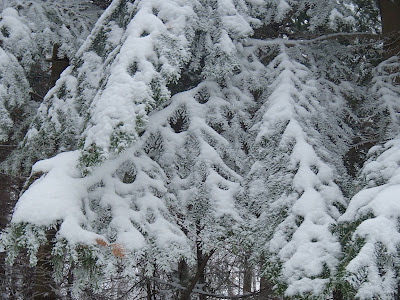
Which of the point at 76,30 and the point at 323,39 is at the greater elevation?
the point at 323,39

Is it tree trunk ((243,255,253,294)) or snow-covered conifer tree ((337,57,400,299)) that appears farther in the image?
tree trunk ((243,255,253,294))

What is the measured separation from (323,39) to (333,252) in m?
2.76

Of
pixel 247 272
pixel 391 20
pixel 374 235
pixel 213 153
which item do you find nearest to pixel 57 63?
pixel 213 153

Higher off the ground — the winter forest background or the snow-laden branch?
the snow-laden branch

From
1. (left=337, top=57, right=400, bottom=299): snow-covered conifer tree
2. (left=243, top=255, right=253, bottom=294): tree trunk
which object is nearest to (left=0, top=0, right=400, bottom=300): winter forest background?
(left=337, top=57, right=400, bottom=299): snow-covered conifer tree

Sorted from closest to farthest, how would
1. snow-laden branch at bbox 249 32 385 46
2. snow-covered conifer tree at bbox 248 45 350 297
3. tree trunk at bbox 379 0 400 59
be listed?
snow-covered conifer tree at bbox 248 45 350 297 → snow-laden branch at bbox 249 32 385 46 → tree trunk at bbox 379 0 400 59

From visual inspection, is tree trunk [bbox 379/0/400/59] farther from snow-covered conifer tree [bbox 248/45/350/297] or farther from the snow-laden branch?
snow-covered conifer tree [bbox 248/45/350/297]

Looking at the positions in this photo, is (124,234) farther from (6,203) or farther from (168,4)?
(6,203)

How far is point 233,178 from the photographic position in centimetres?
329

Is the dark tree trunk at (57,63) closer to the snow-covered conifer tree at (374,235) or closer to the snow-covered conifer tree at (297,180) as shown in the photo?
the snow-covered conifer tree at (297,180)

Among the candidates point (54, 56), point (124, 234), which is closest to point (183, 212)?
point (124, 234)

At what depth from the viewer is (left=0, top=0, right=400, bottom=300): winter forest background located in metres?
2.48

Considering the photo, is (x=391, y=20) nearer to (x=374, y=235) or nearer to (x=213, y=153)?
(x=213, y=153)

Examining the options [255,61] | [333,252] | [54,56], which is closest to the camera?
[333,252]
